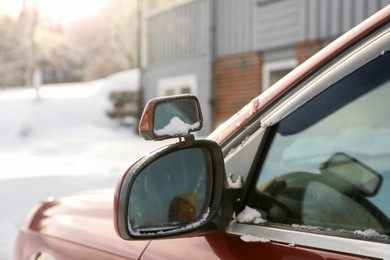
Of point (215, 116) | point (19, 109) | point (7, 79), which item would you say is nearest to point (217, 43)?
point (215, 116)

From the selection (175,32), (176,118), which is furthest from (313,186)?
(175,32)

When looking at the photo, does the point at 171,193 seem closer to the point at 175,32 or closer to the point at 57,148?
the point at 175,32

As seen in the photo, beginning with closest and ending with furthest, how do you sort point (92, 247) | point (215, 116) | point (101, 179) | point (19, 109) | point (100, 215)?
point (92, 247) < point (100, 215) < point (101, 179) < point (215, 116) < point (19, 109)

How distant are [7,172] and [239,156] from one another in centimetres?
907

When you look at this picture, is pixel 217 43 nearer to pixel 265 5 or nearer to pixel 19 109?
pixel 265 5

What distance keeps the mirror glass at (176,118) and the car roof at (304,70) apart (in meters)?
0.14

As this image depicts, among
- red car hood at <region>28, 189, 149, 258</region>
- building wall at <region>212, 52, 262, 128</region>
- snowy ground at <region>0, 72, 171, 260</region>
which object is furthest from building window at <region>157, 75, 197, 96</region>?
red car hood at <region>28, 189, 149, 258</region>

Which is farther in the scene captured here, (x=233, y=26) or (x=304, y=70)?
(x=233, y=26)

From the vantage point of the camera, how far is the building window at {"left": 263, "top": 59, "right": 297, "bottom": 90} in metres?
9.02

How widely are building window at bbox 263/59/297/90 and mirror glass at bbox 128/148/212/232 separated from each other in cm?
736

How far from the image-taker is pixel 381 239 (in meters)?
1.25

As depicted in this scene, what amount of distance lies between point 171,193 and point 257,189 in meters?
0.31

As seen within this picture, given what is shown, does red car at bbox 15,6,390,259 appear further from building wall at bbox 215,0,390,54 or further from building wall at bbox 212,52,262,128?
building wall at bbox 212,52,262,128

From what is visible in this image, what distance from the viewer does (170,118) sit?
58.9 inches
